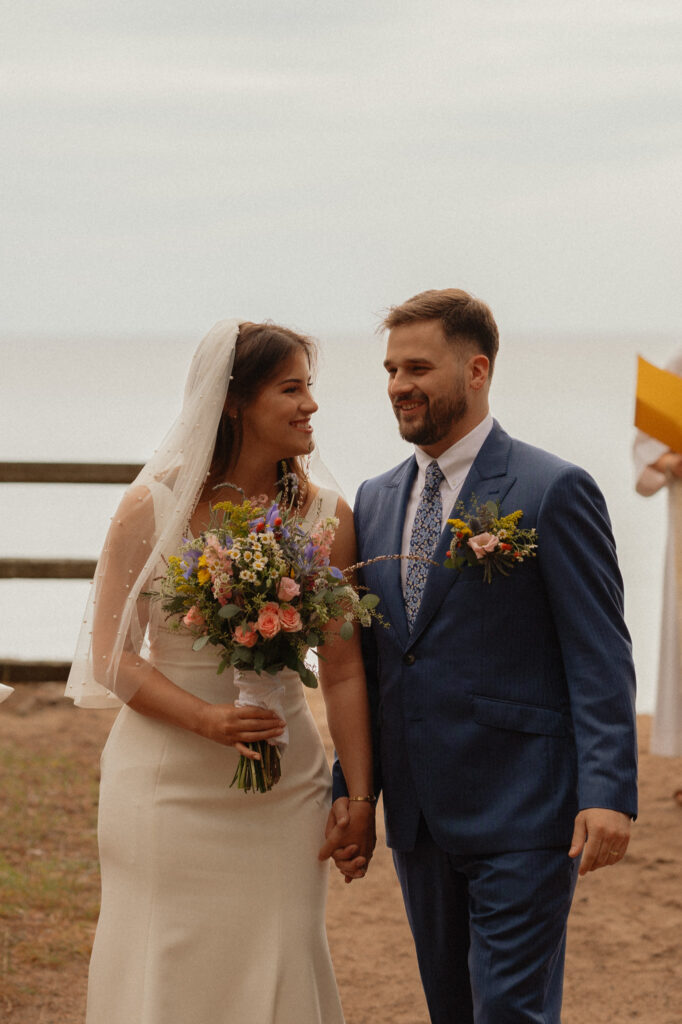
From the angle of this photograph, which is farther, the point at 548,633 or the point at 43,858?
the point at 43,858

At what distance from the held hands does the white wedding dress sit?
0.07 metres

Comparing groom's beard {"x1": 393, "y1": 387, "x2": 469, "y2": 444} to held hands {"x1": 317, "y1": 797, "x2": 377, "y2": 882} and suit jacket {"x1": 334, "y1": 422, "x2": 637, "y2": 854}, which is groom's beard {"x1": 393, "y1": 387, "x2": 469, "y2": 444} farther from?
held hands {"x1": 317, "y1": 797, "x2": 377, "y2": 882}

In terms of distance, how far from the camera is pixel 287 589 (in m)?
3.00

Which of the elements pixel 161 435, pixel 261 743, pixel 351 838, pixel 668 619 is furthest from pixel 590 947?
pixel 161 435

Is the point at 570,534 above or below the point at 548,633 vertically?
above

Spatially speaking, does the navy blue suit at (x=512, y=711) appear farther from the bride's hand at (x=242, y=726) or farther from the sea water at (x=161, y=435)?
the sea water at (x=161, y=435)

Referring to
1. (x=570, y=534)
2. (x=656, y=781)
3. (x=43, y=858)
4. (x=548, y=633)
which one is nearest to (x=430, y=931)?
(x=548, y=633)

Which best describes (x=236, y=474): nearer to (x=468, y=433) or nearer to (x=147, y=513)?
(x=147, y=513)

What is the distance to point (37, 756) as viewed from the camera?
7.58 metres

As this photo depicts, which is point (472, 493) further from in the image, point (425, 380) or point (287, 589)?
point (287, 589)

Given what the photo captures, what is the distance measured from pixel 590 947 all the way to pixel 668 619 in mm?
1963

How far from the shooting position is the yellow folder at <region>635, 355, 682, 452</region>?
19.1ft

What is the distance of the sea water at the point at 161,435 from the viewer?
12281 mm

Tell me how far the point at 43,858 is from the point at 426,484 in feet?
11.9
